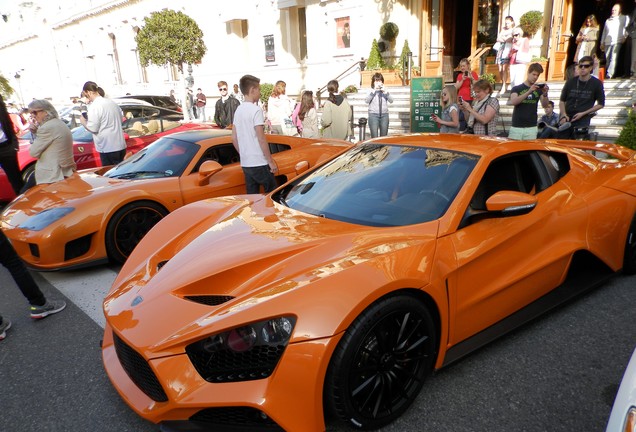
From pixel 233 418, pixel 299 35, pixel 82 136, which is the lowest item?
pixel 233 418

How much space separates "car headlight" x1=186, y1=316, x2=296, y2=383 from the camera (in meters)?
1.83

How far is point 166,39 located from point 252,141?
1569 centimetres

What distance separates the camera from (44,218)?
13.6 feet

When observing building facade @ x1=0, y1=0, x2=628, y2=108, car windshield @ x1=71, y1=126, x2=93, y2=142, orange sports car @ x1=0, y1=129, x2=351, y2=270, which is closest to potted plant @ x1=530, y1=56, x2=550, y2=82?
building facade @ x1=0, y1=0, x2=628, y2=108

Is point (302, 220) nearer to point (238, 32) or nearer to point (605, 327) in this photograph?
point (605, 327)

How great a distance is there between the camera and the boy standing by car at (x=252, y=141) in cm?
479

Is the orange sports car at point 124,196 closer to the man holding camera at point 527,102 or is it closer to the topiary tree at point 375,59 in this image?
the man holding camera at point 527,102

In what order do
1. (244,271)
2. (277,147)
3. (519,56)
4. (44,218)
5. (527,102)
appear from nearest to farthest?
(244,271) < (44,218) < (277,147) < (527,102) < (519,56)

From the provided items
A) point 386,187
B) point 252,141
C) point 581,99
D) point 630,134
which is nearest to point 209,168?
point 252,141

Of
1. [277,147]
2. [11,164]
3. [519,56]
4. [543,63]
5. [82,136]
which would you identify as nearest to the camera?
[277,147]

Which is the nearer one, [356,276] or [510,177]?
[356,276]

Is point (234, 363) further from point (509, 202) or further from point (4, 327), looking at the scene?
point (4, 327)

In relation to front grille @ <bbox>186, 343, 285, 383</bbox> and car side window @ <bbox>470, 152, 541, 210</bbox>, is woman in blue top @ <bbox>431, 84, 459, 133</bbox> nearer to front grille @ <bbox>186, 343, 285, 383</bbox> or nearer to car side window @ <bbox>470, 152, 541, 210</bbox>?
car side window @ <bbox>470, 152, 541, 210</bbox>

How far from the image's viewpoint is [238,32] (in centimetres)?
2166
